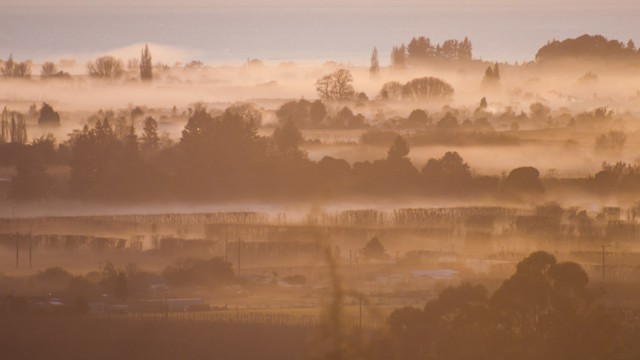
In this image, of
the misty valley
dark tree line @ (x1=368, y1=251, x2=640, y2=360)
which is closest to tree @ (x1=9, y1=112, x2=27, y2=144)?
the misty valley

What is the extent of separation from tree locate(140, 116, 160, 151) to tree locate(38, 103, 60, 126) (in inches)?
180

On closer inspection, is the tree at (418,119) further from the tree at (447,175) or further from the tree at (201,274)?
the tree at (201,274)

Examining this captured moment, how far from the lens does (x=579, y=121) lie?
121312 millimetres

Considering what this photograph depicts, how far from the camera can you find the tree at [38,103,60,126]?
368ft

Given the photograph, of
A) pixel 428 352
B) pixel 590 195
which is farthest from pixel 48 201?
pixel 428 352

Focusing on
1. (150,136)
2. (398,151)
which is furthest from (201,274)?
(150,136)

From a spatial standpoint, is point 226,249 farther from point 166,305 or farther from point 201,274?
point 166,305

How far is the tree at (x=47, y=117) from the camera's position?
112 meters

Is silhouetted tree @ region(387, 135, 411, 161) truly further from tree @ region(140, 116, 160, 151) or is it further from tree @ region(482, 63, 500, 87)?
tree @ region(482, 63, 500, 87)

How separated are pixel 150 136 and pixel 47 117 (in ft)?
26.8

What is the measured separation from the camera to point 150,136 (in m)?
107

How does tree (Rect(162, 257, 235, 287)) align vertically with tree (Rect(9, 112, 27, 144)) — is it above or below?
below

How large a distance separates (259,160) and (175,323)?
35439 mm

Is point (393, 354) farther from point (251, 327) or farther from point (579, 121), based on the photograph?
point (579, 121)
